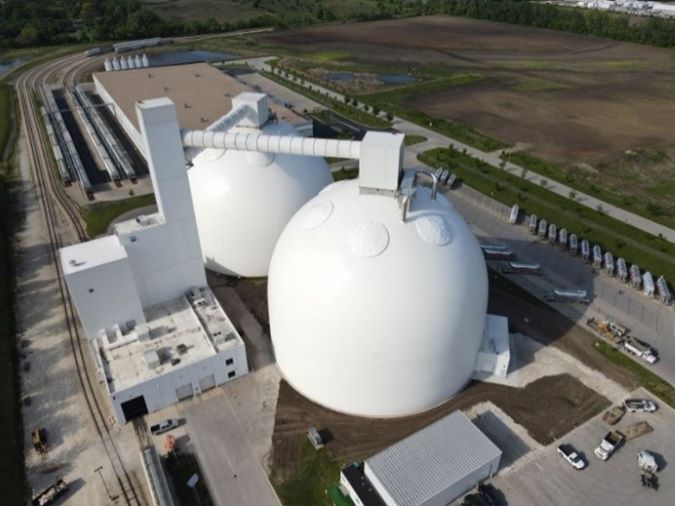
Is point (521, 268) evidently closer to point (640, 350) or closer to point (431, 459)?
point (640, 350)

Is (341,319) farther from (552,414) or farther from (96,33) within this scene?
(96,33)

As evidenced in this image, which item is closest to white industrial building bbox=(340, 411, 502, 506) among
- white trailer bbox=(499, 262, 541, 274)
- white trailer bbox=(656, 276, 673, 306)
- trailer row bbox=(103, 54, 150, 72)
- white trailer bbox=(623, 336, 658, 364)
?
white trailer bbox=(623, 336, 658, 364)

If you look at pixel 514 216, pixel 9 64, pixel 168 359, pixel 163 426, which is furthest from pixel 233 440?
pixel 9 64

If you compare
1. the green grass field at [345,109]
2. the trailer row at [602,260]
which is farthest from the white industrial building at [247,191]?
the green grass field at [345,109]

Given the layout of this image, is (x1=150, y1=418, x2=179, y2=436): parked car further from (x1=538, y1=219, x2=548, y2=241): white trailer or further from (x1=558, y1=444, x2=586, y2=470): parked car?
(x1=538, y1=219, x2=548, y2=241): white trailer

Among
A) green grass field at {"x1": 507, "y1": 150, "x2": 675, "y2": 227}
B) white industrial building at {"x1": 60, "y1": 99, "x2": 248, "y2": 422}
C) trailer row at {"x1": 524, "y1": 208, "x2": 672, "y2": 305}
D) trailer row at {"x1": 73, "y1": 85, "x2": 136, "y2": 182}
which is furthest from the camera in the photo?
trailer row at {"x1": 73, "y1": 85, "x2": 136, "y2": 182}

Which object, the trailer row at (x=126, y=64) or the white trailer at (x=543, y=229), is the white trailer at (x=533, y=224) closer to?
the white trailer at (x=543, y=229)
